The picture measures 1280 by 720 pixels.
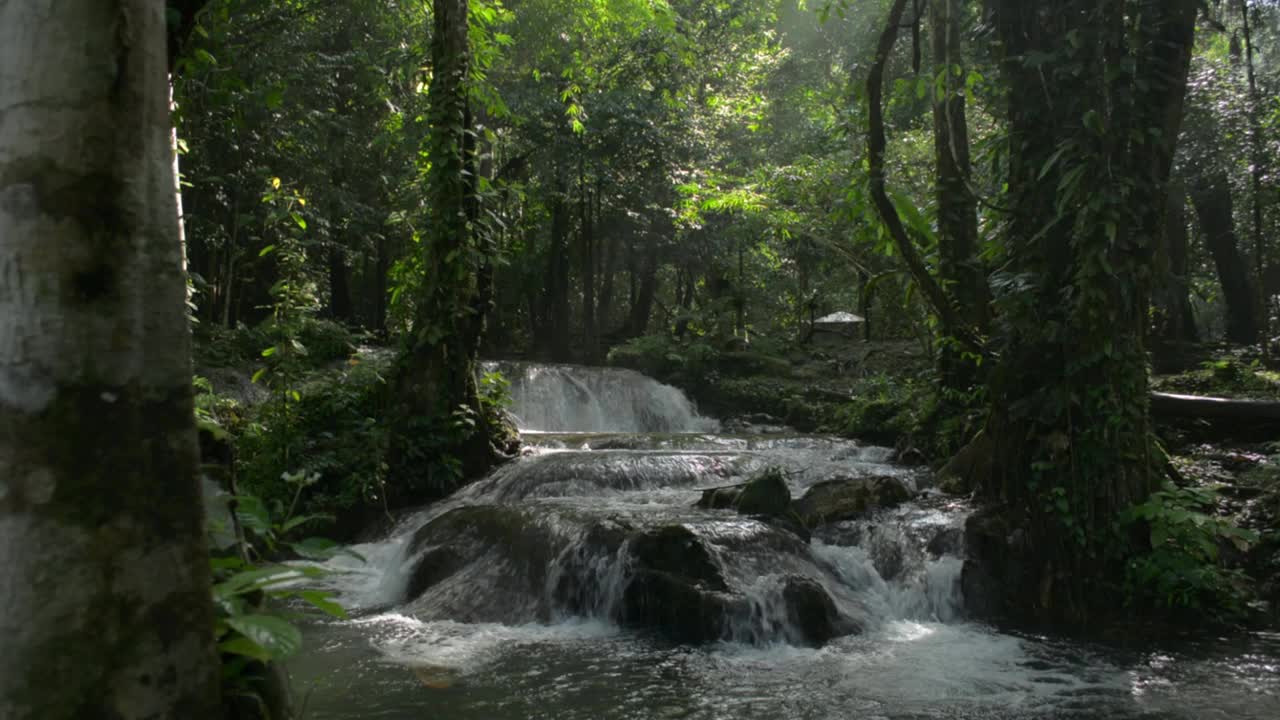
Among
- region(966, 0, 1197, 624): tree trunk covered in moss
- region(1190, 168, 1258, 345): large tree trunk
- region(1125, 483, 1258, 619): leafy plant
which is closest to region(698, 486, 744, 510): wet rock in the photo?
region(966, 0, 1197, 624): tree trunk covered in moss

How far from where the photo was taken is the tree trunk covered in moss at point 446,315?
9531 mm

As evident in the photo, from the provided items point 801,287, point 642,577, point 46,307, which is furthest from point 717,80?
point 46,307

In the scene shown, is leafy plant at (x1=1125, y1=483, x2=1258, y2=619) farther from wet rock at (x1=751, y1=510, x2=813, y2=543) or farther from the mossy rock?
the mossy rock

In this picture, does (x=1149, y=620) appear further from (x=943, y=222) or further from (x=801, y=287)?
(x=801, y=287)

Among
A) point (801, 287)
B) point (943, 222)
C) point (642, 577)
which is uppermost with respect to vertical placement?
point (801, 287)

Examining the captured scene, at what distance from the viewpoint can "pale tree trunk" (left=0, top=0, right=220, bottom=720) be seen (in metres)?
1.58

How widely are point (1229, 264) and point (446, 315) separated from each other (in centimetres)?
1700

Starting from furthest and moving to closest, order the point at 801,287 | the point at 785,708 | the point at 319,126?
the point at 801,287 → the point at 319,126 → the point at 785,708

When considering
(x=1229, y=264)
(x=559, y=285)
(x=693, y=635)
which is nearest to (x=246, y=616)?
(x=693, y=635)

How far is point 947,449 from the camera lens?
1009cm

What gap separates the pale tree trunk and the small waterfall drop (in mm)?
13704

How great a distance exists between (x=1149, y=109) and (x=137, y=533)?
6.98 m

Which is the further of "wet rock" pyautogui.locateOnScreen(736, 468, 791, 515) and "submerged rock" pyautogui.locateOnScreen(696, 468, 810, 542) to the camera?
"wet rock" pyautogui.locateOnScreen(736, 468, 791, 515)

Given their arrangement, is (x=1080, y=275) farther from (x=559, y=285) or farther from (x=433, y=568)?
(x=559, y=285)
